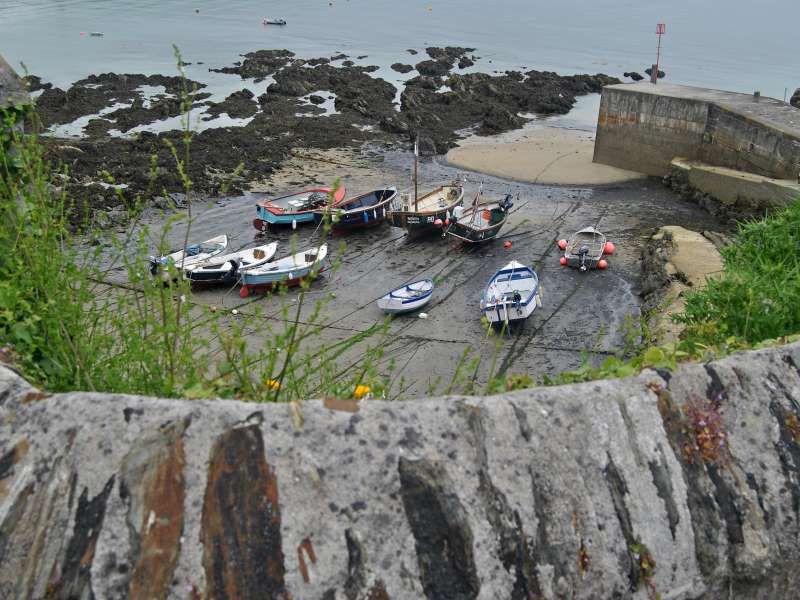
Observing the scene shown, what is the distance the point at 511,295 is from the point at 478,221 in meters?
6.41

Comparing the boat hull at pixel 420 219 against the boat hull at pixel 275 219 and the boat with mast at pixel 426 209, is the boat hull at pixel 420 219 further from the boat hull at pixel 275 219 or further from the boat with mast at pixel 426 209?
the boat hull at pixel 275 219

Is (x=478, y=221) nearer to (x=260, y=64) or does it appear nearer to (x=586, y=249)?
(x=586, y=249)

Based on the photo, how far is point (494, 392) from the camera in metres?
4.34

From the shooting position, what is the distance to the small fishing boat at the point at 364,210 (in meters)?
25.3

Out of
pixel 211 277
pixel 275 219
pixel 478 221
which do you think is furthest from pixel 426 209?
pixel 211 277

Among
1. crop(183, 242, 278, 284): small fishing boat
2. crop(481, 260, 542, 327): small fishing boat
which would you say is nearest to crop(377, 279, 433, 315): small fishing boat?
crop(481, 260, 542, 327): small fishing boat

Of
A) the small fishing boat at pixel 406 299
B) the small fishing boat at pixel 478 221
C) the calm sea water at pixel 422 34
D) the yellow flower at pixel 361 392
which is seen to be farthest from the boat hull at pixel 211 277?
the calm sea water at pixel 422 34

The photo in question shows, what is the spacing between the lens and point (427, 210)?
85.0ft

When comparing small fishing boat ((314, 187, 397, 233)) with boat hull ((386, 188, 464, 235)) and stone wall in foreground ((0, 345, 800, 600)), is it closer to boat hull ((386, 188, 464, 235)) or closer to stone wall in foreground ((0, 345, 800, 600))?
boat hull ((386, 188, 464, 235))

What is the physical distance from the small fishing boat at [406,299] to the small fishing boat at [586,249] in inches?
190

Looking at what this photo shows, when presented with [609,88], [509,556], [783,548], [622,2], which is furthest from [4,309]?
[622,2]

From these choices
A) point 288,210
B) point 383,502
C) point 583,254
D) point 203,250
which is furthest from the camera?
point 288,210

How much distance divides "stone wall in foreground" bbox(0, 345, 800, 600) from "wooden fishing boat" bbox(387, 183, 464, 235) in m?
20.9

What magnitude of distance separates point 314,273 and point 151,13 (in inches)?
3348
